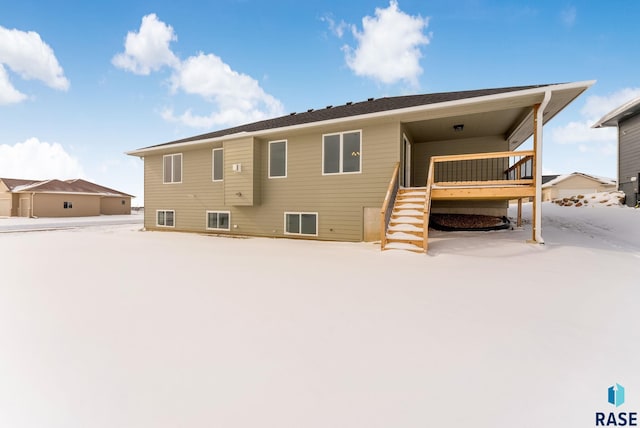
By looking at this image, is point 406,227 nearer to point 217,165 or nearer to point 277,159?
point 277,159

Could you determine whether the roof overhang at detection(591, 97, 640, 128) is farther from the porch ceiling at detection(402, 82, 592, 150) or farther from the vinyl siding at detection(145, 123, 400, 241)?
the vinyl siding at detection(145, 123, 400, 241)

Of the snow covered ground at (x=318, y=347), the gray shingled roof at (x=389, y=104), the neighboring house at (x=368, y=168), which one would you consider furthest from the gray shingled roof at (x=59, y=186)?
the snow covered ground at (x=318, y=347)

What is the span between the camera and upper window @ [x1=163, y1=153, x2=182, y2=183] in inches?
451

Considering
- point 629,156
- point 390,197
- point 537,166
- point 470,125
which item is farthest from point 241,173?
point 629,156

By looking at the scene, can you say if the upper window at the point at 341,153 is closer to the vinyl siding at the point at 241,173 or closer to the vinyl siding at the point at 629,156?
the vinyl siding at the point at 241,173

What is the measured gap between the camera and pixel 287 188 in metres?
9.23

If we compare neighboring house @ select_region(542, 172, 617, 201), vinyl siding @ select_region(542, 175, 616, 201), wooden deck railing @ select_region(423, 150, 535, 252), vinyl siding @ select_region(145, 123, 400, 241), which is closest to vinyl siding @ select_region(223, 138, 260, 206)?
vinyl siding @ select_region(145, 123, 400, 241)

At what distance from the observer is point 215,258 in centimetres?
568

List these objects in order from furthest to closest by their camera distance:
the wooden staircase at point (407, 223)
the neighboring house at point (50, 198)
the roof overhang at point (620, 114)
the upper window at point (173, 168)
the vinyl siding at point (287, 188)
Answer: the neighboring house at point (50, 198) < the upper window at point (173, 168) < the roof overhang at point (620, 114) < the vinyl siding at point (287, 188) < the wooden staircase at point (407, 223)

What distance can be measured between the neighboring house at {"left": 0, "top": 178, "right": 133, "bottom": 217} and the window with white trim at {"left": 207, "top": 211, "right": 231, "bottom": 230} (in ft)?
71.1

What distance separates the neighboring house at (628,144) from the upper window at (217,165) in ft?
59.0

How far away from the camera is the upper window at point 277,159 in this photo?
9305 mm

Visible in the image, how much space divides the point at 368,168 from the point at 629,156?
1404 centimetres

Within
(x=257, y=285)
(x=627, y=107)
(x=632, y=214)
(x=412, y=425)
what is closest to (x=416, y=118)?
(x=257, y=285)
